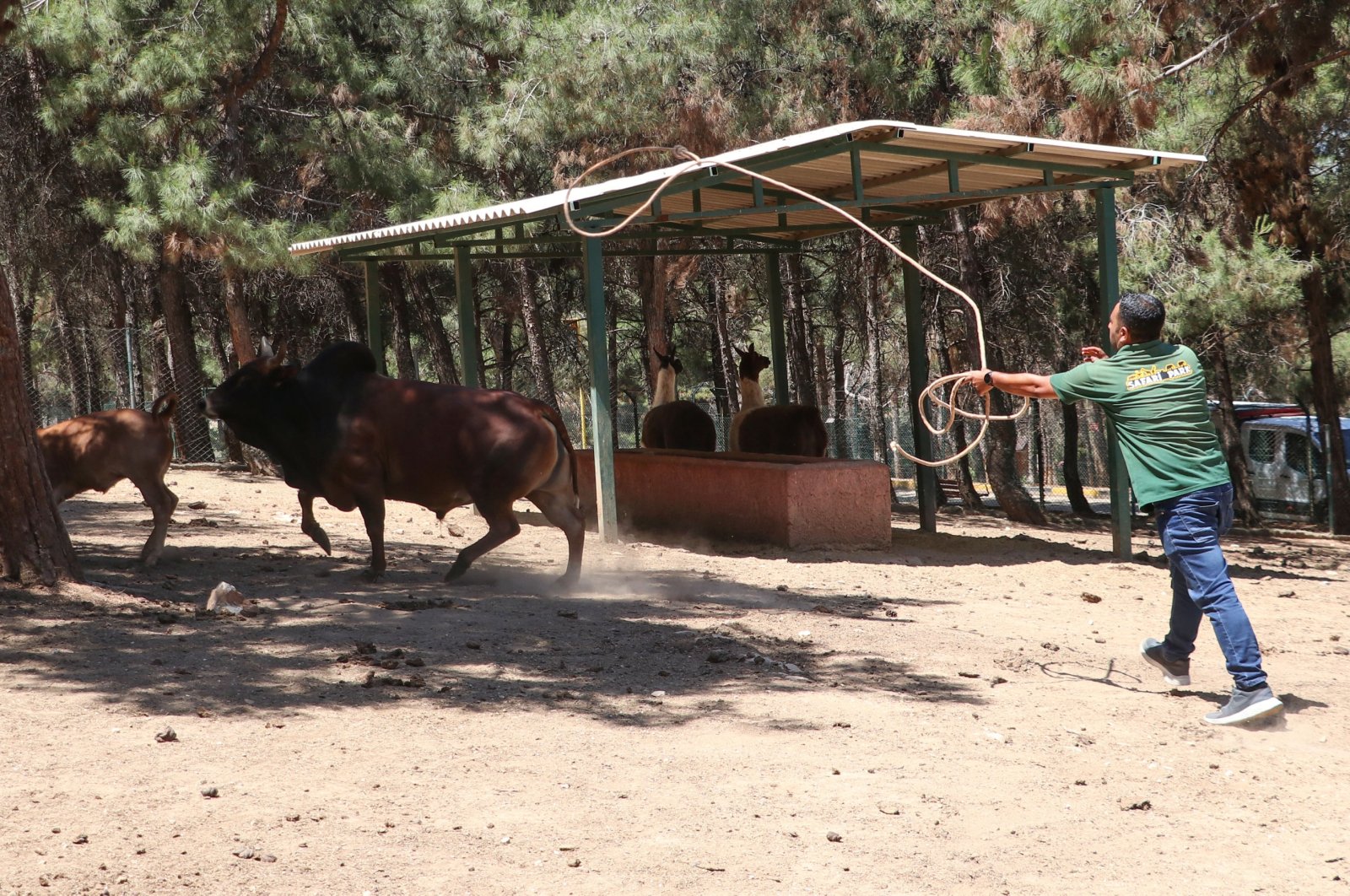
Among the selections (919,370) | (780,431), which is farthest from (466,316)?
(919,370)

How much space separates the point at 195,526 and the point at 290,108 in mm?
9024

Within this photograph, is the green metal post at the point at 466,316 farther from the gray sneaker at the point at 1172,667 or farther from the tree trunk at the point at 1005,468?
the gray sneaker at the point at 1172,667

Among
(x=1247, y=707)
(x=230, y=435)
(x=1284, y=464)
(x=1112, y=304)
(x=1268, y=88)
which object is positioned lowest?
(x=1247, y=707)

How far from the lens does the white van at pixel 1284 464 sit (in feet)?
65.3

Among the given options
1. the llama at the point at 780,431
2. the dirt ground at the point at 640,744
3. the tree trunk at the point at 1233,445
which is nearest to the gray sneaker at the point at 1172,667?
the dirt ground at the point at 640,744

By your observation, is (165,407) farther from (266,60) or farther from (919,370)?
(266,60)

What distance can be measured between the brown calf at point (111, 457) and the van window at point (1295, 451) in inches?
676

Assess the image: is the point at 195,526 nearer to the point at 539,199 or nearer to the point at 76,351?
the point at 539,199

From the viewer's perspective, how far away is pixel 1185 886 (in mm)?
4434

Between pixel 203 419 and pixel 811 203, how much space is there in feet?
42.8

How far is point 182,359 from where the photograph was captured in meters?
19.2

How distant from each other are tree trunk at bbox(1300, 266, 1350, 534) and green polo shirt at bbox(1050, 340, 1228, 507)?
10.9m

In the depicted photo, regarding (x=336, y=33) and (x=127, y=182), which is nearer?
(x=127, y=182)

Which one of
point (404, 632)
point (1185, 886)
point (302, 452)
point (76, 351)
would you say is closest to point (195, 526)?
point (302, 452)
